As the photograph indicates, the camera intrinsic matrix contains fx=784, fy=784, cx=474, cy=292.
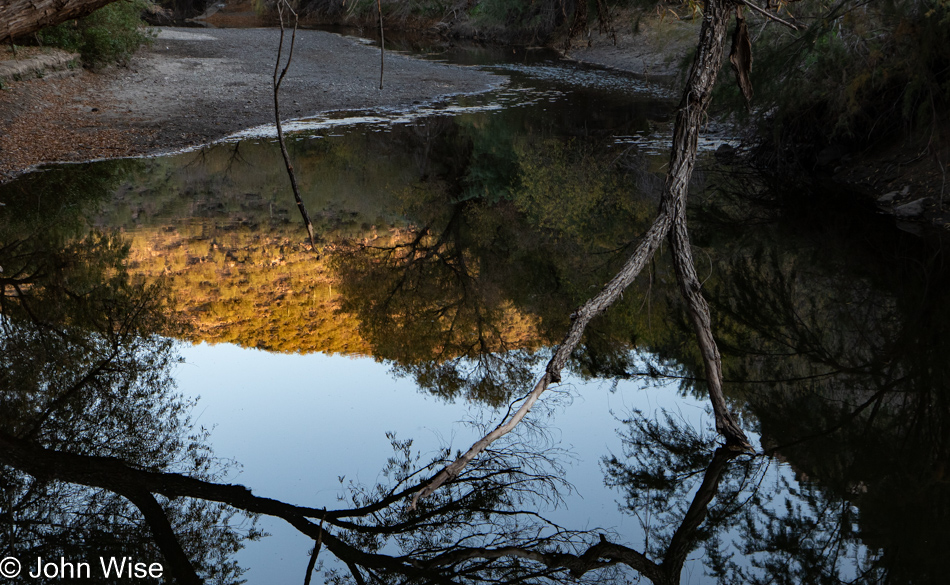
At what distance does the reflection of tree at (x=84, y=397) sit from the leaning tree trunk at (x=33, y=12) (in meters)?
2.19

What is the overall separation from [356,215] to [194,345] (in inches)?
179

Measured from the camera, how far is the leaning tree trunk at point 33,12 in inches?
284

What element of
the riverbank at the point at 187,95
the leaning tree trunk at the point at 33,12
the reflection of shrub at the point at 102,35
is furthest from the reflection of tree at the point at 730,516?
the reflection of shrub at the point at 102,35

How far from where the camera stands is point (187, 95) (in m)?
16.7

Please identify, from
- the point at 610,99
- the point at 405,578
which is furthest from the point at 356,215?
the point at 610,99

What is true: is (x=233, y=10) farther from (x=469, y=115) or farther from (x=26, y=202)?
(x=26, y=202)

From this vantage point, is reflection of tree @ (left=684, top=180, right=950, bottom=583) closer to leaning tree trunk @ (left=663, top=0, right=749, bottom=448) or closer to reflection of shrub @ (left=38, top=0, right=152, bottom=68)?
leaning tree trunk @ (left=663, top=0, right=749, bottom=448)

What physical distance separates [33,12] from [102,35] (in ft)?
36.3

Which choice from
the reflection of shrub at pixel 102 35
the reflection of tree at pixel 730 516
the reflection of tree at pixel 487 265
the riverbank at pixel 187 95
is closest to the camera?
the reflection of tree at pixel 730 516

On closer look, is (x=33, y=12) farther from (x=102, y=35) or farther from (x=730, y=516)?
(x=102, y=35)

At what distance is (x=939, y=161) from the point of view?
9.91m

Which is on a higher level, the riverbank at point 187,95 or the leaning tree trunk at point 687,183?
the riverbank at point 187,95

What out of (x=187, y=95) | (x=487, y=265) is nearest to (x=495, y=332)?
(x=487, y=265)

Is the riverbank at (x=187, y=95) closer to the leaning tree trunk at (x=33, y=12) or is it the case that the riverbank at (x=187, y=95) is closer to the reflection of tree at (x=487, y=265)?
the leaning tree trunk at (x=33, y=12)
